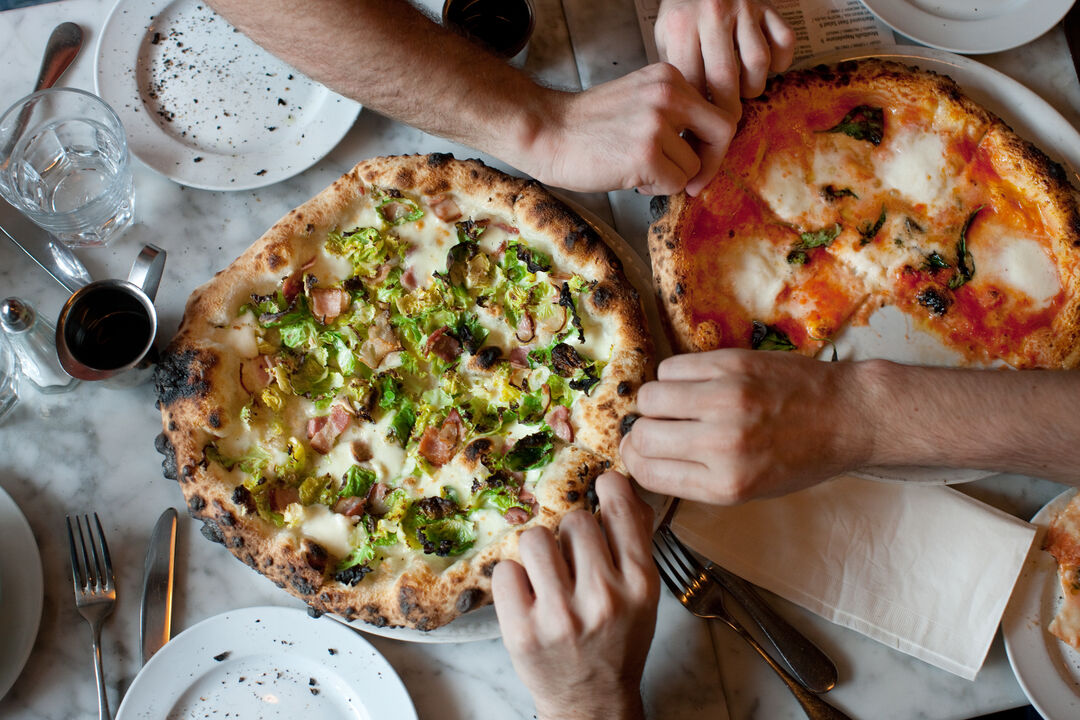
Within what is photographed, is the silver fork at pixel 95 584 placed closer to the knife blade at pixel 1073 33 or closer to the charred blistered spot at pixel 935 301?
the charred blistered spot at pixel 935 301

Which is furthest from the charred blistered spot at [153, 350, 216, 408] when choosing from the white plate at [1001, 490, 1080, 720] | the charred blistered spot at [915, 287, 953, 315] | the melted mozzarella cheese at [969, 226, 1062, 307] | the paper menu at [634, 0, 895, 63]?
the white plate at [1001, 490, 1080, 720]

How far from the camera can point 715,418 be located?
4.73 feet

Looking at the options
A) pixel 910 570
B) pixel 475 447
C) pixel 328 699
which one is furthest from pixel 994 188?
pixel 328 699

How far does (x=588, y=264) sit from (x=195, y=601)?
44.9 inches

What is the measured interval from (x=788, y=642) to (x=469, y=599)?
71 centimetres

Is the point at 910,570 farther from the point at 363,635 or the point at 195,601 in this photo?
the point at 195,601

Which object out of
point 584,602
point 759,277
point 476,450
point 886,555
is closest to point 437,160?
point 476,450

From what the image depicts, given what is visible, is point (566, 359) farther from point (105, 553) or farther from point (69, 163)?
point (69, 163)

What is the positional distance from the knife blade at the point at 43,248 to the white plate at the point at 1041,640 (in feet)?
7.15

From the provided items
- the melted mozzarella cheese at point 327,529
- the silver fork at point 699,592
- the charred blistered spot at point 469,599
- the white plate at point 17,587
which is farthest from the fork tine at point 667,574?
the white plate at point 17,587

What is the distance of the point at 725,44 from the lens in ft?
5.25

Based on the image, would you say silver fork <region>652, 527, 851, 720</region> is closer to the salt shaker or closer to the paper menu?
the paper menu

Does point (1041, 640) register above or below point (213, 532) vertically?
below

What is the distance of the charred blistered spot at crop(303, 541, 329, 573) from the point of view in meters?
1.61
